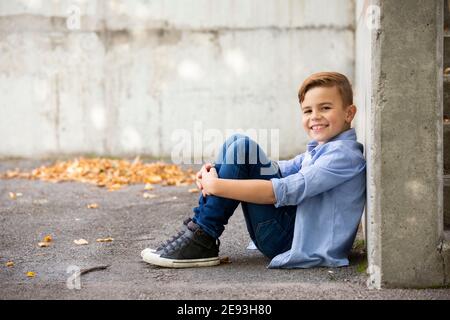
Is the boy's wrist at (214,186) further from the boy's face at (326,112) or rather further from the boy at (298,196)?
the boy's face at (326,112)

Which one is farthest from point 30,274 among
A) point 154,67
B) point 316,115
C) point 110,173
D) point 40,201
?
point 154,67

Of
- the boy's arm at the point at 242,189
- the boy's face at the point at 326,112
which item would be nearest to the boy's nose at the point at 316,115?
the boy's face at the point at 326,112

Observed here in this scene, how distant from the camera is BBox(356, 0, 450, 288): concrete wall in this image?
9.73 feet

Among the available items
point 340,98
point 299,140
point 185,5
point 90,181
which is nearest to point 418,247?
point 340,98

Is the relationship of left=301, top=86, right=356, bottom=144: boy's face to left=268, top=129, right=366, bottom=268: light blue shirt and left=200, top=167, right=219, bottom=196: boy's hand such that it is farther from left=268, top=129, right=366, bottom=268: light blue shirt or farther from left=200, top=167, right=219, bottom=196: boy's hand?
left=200, top=167, right=219, bottom=196: boy's hand

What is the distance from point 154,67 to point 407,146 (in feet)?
18.9

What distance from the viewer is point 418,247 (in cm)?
303

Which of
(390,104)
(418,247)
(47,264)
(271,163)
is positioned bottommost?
(47,264)

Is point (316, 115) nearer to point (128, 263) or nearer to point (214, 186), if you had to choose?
point (214, 186)

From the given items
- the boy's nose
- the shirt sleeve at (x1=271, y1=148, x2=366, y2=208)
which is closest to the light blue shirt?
the shirt sleeve at (x1=271, y1=148, x2=366, y2=208)

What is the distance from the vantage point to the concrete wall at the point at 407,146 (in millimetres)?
2967
